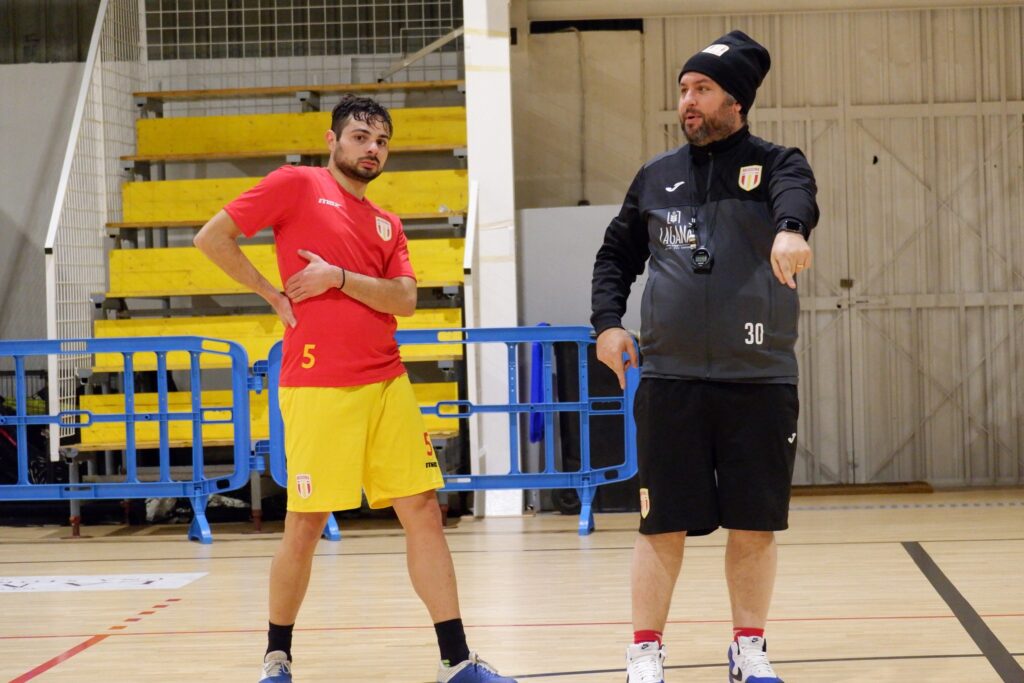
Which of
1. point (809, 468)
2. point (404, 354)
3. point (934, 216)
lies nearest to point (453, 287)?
point (404, 354)

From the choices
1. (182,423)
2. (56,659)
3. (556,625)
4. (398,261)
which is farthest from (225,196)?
(398,261)

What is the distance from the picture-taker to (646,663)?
311 centimetres

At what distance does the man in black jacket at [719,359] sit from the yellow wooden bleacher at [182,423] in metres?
4.73

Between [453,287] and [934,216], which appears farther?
[934,216]

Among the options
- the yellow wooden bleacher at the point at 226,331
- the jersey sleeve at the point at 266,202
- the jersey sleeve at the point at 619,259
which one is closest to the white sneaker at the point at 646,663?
the jersey sleeve at the point at 619,259

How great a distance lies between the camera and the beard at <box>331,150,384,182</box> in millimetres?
3506

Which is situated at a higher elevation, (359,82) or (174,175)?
(359,82)

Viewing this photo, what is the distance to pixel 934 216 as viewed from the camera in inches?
423

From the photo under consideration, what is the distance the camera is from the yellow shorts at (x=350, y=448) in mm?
3371

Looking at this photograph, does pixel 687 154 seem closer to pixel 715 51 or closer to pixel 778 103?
pixel 715 51

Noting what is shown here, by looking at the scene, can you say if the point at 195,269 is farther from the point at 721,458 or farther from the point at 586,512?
the point at 721,458

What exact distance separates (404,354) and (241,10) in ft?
12.0

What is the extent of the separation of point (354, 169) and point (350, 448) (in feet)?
2.62

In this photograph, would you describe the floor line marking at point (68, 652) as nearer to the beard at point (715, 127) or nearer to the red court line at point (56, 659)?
the red court line at point (56, 659)
